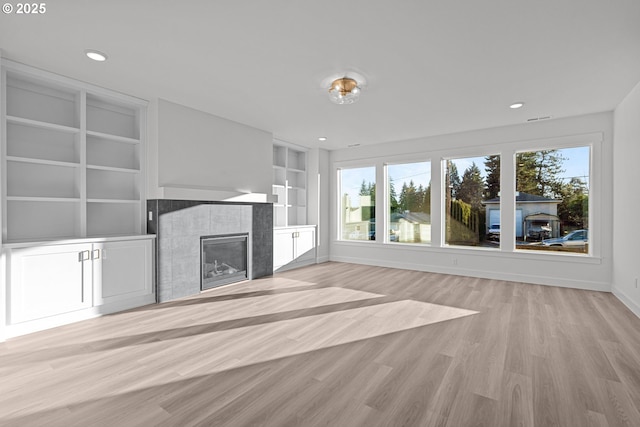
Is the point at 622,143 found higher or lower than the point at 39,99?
lower

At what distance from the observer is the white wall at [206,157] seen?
3.92 metres

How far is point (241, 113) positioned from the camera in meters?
4.46

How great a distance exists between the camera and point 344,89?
130 inches

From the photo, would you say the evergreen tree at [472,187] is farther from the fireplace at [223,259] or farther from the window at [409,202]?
the fireplace at [223,259]

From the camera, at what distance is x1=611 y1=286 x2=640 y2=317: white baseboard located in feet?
11.1

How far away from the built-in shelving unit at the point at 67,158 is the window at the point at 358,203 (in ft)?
14.2

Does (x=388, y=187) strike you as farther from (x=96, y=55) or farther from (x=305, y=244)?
(x=96, y=55)

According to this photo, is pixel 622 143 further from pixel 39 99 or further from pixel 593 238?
pixel 39 99

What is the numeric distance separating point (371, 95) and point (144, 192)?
321 centimetres

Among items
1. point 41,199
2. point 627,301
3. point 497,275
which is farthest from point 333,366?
point 497,275

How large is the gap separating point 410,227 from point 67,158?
18.4ft

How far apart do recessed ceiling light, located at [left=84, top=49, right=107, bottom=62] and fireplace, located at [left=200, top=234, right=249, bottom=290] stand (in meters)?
2.38

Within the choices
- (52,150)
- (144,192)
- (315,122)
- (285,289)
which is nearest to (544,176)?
(315,122)

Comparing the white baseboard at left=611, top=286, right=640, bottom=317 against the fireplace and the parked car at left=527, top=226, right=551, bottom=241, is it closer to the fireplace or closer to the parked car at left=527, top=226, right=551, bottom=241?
the parked car at left=527, top=226, right=551, bottom=241
